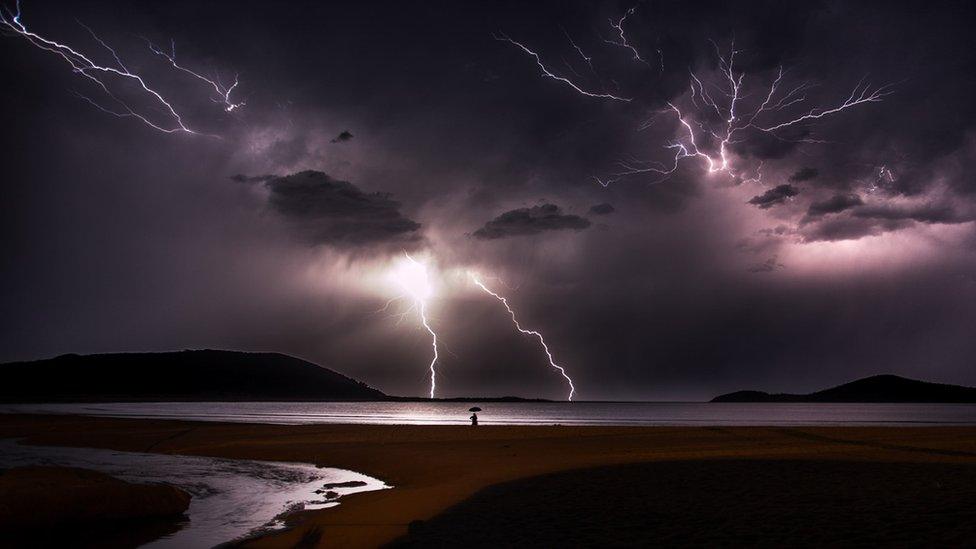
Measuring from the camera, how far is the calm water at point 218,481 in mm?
11438

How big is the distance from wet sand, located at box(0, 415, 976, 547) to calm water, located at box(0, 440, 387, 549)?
1.00 m

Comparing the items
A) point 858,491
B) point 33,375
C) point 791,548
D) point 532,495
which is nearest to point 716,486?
point 858,491

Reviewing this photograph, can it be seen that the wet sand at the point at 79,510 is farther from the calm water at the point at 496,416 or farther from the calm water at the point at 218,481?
the calm water at the point at 496,416

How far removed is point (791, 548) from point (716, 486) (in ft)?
19.0

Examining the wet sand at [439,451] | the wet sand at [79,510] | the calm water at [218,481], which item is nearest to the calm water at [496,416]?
the wet sand at [439,451]

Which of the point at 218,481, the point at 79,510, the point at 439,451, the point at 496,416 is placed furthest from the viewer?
the point at 496,416

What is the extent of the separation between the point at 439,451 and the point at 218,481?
8953 mm

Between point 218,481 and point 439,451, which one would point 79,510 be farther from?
point 439,451

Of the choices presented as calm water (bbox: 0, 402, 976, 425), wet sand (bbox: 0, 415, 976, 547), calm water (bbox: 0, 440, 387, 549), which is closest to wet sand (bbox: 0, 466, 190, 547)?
calm water (bbox: 0, 440, 387, 549)

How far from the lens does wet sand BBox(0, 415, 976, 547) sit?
1178 cm

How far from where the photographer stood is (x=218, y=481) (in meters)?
18.0

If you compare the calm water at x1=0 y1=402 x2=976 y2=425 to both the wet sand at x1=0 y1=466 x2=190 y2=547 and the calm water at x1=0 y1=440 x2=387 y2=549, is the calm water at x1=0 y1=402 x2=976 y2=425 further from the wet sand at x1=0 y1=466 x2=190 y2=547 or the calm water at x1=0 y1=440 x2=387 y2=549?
the wet sand at x1=0 y1=466 x2=190 y2=547

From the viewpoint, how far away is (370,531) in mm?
10062

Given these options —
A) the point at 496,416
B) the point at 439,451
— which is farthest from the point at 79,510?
the point at 496,416
